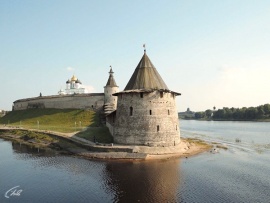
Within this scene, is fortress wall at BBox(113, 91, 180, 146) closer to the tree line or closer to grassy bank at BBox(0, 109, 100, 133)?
grassy bank at BBox(0, 109, 100, 133)

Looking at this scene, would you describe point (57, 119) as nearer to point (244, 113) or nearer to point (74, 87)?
point (74, 87)

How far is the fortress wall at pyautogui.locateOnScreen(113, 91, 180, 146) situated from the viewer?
2670 cm

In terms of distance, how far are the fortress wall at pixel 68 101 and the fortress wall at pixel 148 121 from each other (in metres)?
19.0

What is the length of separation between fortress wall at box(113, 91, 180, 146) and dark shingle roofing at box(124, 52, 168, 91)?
104 cm

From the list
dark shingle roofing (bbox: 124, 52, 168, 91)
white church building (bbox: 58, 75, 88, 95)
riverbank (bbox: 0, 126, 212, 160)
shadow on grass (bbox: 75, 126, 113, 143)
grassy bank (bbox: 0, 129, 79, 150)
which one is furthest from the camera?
white church building (bbox: 58, 75, 88, 95)

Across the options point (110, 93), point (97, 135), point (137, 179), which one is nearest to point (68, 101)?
point (110, 93)

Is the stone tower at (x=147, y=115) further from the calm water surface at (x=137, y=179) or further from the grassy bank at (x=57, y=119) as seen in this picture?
the grassy bank at (x=57, y=119)

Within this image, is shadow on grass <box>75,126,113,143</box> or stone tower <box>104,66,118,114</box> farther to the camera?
stone tower <box>104,66,118,114</box>

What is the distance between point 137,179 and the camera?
1816 centimetres

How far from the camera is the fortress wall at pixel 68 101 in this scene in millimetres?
46375

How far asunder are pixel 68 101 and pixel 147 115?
88.5 ft

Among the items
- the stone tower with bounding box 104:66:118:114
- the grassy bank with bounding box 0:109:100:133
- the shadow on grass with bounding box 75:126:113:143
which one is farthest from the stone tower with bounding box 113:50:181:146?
the stone tower with bounding box 104:66:118:114

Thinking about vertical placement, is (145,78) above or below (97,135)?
above

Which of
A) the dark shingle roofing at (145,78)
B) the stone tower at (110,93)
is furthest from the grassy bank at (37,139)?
the stone tower at (110,93)
